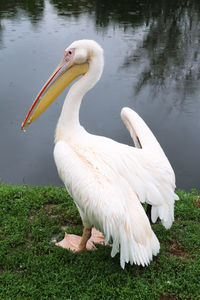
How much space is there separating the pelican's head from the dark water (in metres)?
2.52

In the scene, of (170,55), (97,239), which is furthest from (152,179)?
(170,55)

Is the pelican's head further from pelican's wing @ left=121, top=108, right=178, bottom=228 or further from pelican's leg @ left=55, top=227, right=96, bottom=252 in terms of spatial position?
pelican's leg @ left=55, top=227, right=96, bottom=252

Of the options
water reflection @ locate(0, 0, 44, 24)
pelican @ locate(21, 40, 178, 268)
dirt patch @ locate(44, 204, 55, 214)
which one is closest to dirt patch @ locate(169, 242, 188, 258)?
pelican @ locate(21, 40, 178, 268)

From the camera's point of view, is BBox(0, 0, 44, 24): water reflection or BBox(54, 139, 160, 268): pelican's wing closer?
BBox(54, 139, 160, 268): pelican's wing

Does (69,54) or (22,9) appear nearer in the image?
(69,54)

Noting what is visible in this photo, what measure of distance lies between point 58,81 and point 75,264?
1796 mm

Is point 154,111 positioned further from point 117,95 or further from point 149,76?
point 149,76

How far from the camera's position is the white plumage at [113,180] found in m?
2.64

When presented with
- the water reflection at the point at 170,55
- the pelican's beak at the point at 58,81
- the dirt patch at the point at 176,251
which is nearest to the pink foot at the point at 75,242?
the dirt patch at the point at 176,251

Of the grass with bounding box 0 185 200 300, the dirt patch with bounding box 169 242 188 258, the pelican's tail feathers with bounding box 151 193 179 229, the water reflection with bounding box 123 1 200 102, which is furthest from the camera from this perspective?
the water reflection with bounding box 123 1 200 102

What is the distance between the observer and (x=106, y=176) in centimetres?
276

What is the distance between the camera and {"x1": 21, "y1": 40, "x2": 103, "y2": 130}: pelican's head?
3.07m

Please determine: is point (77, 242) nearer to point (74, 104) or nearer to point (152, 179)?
point (152, 179)

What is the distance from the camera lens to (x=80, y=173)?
2738 millimetres
